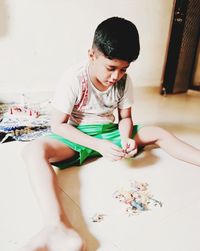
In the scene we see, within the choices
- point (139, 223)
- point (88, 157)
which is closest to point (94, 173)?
point (88, 157)

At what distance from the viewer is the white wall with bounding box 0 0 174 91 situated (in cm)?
172

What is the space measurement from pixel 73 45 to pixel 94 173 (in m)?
1.16

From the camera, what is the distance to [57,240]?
67cm

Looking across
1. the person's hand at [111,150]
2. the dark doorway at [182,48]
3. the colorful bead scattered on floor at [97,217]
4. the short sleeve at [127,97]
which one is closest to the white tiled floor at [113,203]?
the colorful bead scattered on floor at [97,217]

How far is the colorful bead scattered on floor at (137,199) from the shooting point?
2.83 feet

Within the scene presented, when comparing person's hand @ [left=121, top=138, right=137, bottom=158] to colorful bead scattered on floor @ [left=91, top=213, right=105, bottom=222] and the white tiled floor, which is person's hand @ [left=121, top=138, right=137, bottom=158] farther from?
colorful bead scattered on floor @ [left=91, top=213, right=105, bottom=222]

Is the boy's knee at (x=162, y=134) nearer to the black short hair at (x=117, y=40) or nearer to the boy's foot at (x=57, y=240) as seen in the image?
the black short hair at (x=117, y=40)

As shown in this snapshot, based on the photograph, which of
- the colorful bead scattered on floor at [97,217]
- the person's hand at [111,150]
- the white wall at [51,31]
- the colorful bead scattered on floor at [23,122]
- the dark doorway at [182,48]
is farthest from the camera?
the dark doorway at [182,48]

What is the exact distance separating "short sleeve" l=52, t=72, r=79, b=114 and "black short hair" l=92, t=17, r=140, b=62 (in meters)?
0.16

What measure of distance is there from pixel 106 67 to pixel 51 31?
1094 mm

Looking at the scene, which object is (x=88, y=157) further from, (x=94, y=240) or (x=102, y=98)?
(x=94, y=240)

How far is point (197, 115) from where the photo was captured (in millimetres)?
1710

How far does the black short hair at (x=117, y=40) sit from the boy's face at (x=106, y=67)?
0.05 ft

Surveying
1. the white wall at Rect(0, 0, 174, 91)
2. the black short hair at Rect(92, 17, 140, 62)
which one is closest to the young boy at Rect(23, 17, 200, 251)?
the black short hair at Rect(92, 17, 140, 62)
